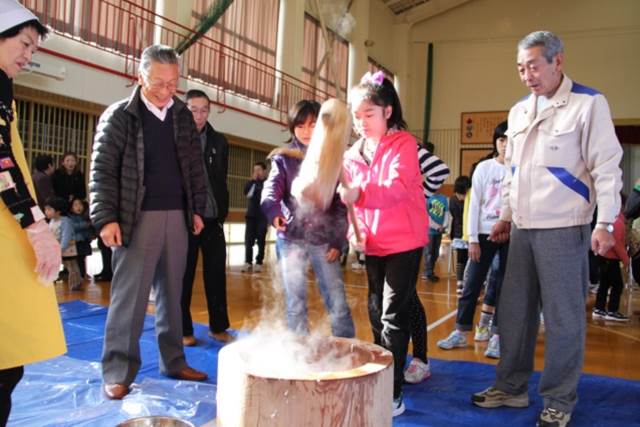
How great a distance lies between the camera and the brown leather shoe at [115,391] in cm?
234

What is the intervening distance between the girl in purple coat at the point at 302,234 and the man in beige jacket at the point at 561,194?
83cm

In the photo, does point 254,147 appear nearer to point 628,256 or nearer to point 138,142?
point 628,256

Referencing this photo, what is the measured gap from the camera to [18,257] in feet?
4.75

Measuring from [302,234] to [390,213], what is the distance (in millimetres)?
498

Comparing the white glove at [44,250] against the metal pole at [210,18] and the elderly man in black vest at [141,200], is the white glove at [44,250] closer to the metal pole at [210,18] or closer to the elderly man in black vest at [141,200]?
the elderly man in black vest at [141,200]

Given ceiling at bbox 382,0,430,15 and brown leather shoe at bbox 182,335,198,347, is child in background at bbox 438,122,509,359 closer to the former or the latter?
brown leather shoe at bbox 182,335,198,347

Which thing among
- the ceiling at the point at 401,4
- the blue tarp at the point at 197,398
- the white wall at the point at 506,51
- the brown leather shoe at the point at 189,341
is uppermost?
the ceiling at the point at 401,4

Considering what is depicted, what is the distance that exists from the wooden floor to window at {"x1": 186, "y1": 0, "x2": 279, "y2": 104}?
4337mm

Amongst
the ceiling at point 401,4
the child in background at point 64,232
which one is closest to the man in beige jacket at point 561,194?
the child in background at point 64,232

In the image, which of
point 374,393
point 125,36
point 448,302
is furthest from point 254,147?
point 374,393

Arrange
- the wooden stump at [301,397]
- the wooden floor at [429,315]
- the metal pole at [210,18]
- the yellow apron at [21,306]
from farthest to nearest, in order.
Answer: the metal pole at [210,18] < the wooden floor at [429,315] < the yellow apron at [21,306] < the wooden stump at [301,397]

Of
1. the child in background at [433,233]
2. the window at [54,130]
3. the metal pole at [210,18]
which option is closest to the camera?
the window at [54,130]

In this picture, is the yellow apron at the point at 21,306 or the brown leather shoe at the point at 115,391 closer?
the yellow apron at the point at 21,306

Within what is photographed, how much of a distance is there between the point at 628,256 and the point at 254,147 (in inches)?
316
